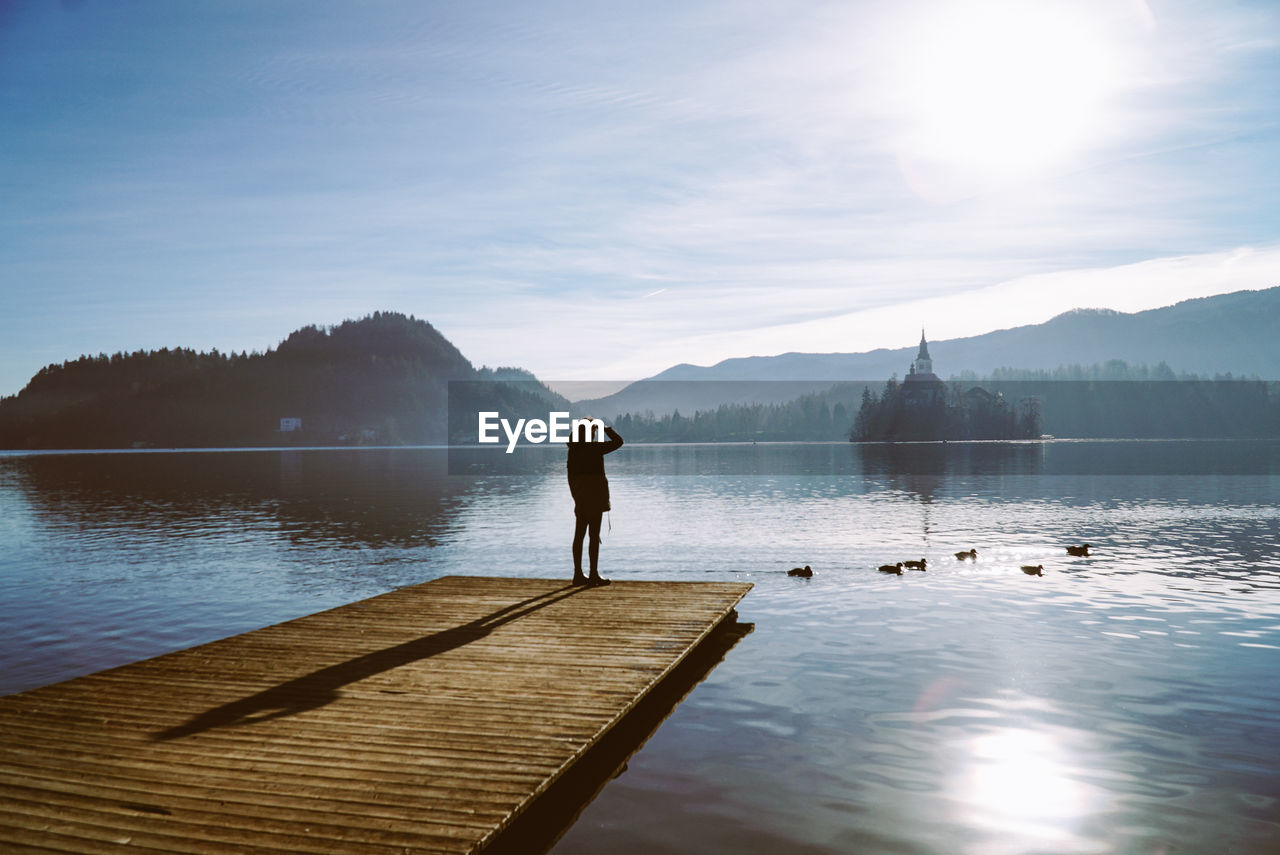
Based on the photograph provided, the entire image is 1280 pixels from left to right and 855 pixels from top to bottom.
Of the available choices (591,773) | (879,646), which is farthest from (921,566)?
(591,773)

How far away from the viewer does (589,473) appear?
56.9 ft

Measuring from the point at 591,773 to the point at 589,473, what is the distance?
282 inches

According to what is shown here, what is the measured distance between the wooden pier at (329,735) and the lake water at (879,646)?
1.30 m

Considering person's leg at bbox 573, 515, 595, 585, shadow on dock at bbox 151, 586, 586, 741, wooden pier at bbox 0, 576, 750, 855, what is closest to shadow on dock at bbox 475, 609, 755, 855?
wooden pier at bbox 0, 576, 750, 855

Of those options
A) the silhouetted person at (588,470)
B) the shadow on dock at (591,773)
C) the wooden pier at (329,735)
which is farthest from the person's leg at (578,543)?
the shadow on dock at (591,773)

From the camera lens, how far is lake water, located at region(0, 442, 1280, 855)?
990 centimetres

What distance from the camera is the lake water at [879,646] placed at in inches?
390

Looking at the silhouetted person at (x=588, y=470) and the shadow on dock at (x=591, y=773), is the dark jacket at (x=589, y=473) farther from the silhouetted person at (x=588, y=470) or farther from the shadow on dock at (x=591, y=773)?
the shadow on dock at (x=591, y=773)

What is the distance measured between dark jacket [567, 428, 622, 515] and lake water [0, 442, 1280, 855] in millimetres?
4070

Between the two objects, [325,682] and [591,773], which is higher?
[325,682]

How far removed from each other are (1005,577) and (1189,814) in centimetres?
1905

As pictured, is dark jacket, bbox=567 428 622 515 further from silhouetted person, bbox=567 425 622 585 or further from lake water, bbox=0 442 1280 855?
lake water, bbox=0 442 1280 855

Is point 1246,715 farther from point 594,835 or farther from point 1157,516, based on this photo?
point 1157,516

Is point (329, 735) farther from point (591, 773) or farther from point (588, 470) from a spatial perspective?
point (588, 470)
